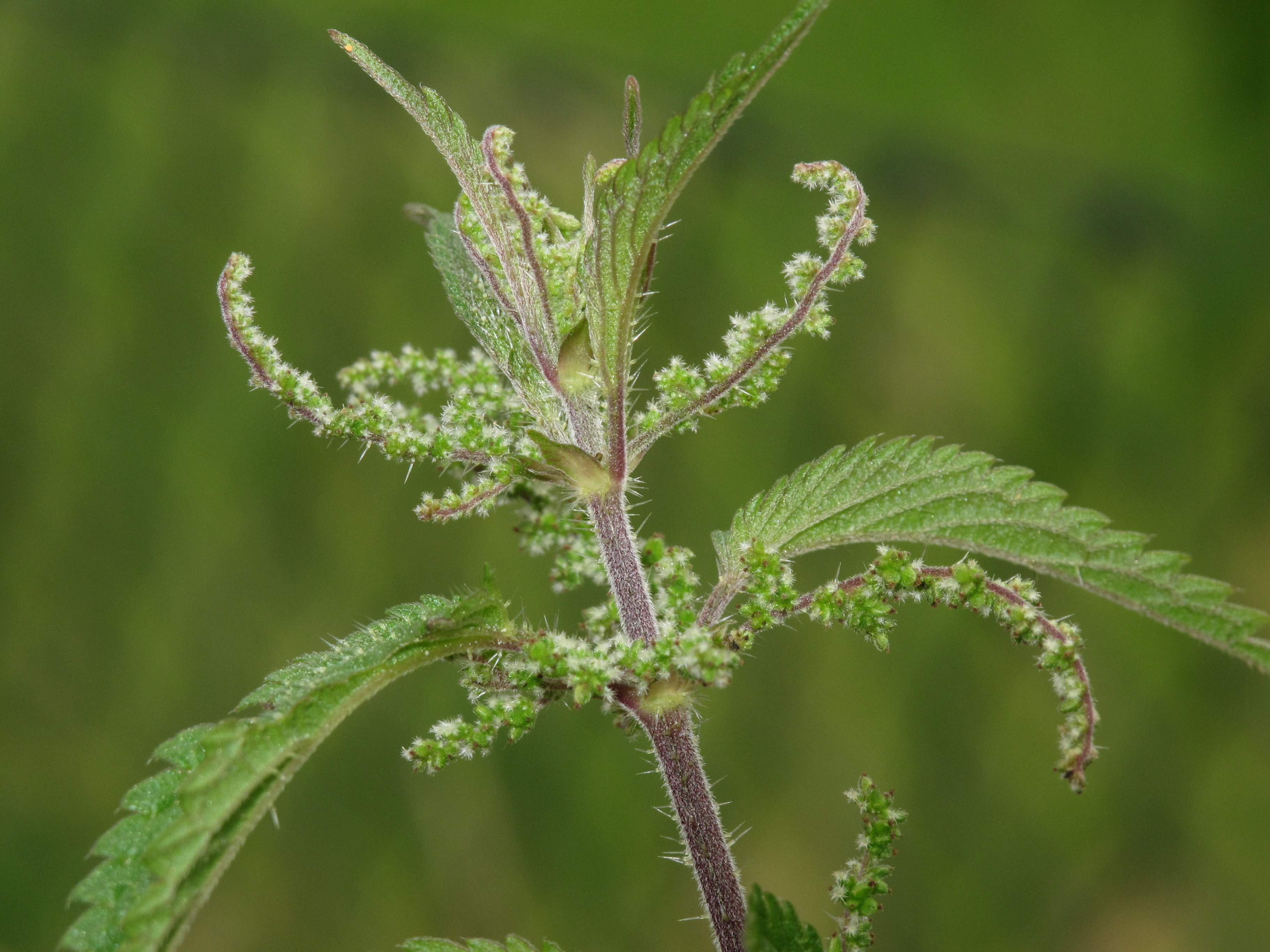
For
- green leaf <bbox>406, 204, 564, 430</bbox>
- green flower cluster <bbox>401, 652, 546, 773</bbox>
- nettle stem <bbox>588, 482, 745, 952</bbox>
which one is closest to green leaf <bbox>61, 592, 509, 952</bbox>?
green flower cluster <bbox>401, 652, 546, 773</bbox>

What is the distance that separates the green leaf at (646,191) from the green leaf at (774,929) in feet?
1.83

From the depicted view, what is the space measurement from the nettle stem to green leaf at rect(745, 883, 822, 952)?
0.05m

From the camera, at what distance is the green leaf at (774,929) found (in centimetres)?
97

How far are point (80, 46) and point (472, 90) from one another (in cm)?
140

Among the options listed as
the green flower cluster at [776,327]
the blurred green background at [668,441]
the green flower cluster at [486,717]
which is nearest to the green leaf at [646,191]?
the green flower cluster at [776,327]

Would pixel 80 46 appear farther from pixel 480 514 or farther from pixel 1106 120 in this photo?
pixel 1106 120

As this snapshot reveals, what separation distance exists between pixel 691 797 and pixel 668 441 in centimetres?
280

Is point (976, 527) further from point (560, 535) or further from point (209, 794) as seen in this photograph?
point (209, 794)

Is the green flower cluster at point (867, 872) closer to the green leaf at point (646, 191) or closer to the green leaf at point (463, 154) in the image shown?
the green leaf at point (646, 191)

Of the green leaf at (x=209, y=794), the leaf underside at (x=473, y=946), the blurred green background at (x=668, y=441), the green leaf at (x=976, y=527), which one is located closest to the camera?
the green leaf at (x=209, y=794)

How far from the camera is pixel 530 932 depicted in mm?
3857

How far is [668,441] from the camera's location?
3912 mm

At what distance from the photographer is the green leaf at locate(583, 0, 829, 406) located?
94 cm

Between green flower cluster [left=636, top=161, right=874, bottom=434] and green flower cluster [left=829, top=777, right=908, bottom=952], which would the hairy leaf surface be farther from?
green flower cluster [left=829, top=777, right=908, bottom=952]
